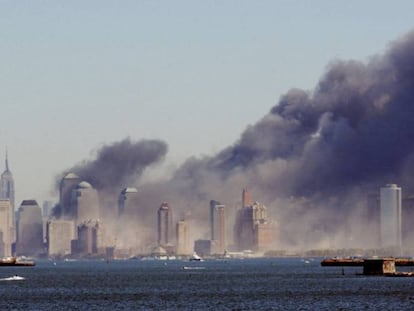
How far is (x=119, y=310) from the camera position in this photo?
142875 mm

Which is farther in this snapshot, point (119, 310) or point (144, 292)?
point (144, 292)

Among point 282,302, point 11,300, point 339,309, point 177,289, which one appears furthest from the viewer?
point 177,289

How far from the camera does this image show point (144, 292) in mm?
187250

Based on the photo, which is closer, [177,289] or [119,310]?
[119,310]

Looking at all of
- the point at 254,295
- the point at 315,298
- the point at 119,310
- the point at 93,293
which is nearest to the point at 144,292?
the point at 93,293

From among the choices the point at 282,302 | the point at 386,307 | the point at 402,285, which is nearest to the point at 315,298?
the point at 282,302

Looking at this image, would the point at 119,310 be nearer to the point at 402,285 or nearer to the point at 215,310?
the point at 215,310

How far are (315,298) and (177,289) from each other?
39.1 m

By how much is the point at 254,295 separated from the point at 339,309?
35.2 metres

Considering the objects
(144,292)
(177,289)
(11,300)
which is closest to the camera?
(11,300)

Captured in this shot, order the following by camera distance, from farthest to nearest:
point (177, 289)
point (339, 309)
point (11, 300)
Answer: point (177, 289) < point (11, 300) < point (339, 309)

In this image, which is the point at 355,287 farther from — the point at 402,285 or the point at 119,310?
the point at 119,310

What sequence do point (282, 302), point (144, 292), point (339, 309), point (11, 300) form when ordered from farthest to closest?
point (144, 292)
point (11, 300)
point (282, 302)
point (339, 309)

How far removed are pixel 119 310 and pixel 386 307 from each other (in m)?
27.8
